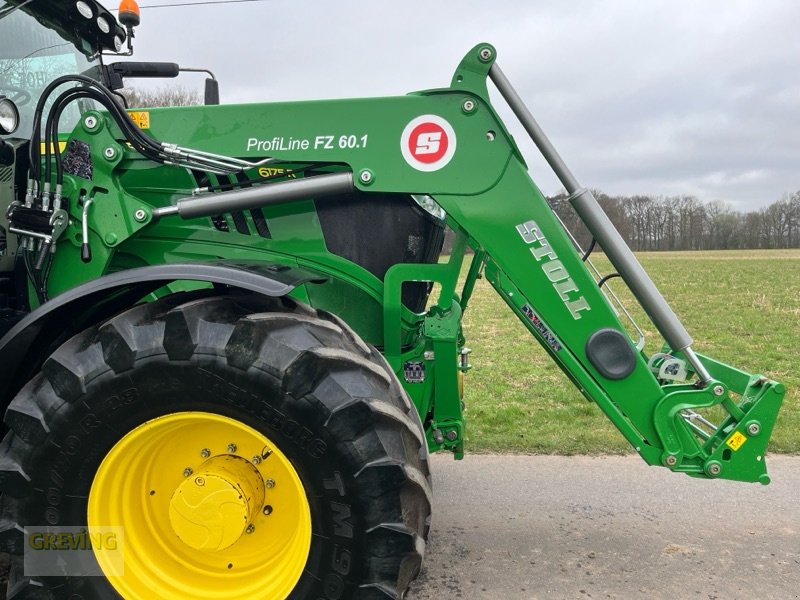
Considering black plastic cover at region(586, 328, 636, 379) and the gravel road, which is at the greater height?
black plastic cover at region(586, 328, 636, 379)

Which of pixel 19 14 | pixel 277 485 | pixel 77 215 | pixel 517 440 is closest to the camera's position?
pixel 277 485

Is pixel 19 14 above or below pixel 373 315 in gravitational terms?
above

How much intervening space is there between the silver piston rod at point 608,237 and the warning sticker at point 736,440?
0.25m

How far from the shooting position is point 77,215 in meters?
2.38

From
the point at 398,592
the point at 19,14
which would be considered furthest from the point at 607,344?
the point at 19,14

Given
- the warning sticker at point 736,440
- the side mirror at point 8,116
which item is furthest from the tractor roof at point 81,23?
the warning sticker at point 736,440

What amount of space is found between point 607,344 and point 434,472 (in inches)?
71.1

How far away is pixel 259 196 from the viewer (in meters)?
2.40

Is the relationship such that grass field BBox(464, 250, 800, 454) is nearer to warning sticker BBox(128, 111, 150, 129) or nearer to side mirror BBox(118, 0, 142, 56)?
warning sticker BBox(128, 111, 150, 129)

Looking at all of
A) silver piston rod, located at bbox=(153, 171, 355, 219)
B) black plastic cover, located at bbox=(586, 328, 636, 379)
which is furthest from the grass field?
silver piston rod, located at bbox=(153, 171, 355, 219)

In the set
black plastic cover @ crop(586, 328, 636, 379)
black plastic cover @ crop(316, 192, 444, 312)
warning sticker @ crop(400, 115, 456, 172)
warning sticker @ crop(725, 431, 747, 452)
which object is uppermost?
warning sticker @ crop(400, 115, 456, 172)

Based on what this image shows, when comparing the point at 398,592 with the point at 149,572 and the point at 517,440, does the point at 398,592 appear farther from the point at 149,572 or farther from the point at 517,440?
the point at 517,440

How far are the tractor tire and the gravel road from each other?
0.77 meters

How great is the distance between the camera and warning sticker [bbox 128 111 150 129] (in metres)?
2.48
